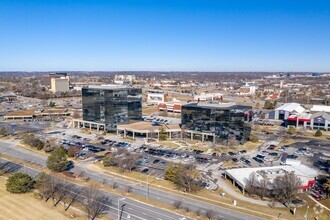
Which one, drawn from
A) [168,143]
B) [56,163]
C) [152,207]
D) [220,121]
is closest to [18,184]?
[56,163]

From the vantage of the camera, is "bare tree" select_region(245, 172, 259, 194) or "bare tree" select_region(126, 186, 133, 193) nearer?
"bare tree" select_region(245, 172, 259, 194)

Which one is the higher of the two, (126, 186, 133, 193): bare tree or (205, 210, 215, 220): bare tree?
(205, 210, 215, 220): bare tree

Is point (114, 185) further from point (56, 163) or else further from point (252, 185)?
point (252, 185)

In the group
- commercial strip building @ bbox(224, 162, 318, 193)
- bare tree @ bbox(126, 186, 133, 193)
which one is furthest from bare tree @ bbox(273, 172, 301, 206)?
bare tree @ bbox(126, 186, 133, 193)

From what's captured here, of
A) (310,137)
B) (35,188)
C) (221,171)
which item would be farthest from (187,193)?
(310,137)

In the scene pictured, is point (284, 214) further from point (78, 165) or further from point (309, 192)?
point (78, 165)

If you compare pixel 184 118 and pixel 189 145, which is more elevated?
pixel 184 118

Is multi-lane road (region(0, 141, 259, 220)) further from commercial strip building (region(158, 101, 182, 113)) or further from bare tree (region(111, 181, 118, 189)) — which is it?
commercial strip building (region(158, 101, 182, 113))
